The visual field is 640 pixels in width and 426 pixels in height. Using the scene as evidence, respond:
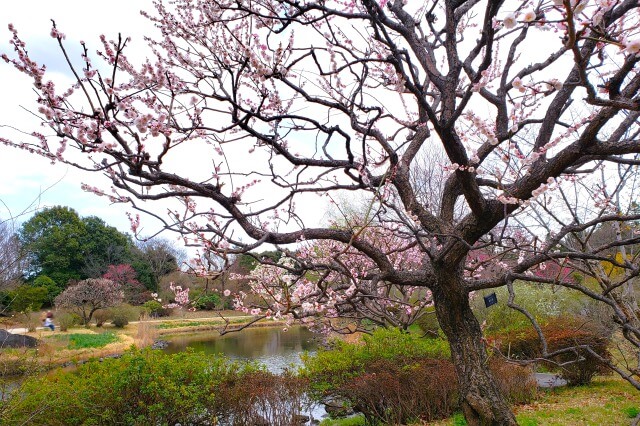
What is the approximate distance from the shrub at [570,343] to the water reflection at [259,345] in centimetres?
488

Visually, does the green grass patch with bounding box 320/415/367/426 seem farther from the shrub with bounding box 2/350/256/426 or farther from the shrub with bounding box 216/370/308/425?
the shrub with bounding box 2/350/256/426

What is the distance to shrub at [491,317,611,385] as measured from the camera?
24.2 feet

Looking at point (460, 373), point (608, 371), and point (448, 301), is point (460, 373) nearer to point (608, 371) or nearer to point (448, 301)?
point (448, 301)

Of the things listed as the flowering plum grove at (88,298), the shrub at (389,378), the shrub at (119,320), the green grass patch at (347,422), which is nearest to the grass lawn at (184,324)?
the shrub at (119,320)

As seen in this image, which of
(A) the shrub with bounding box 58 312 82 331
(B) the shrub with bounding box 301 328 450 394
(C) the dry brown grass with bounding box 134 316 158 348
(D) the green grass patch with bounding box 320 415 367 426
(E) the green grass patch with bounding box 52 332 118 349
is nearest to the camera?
(B) the shrub with bounding box 301 328 450 394

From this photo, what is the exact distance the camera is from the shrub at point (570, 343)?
739 cm

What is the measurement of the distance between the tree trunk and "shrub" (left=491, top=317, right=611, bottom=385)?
11.4 ft

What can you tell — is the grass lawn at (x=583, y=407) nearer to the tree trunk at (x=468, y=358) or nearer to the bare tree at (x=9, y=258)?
the tree trunk at (x=468, y=358)

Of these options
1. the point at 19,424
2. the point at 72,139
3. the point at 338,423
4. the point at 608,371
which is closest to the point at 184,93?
the point at 72,139

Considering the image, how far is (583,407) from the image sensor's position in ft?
19.8

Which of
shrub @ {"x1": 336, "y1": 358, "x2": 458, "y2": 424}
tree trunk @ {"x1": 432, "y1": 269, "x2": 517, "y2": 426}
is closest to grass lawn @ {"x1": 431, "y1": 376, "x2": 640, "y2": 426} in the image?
shrub @ {"x1": 336, "y1": 358, "x2": 458, "y2": 424}

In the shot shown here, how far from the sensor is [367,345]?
6.03m

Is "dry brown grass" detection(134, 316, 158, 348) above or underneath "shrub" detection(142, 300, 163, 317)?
underneath

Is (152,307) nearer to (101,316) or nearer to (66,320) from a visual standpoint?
(101,316)
